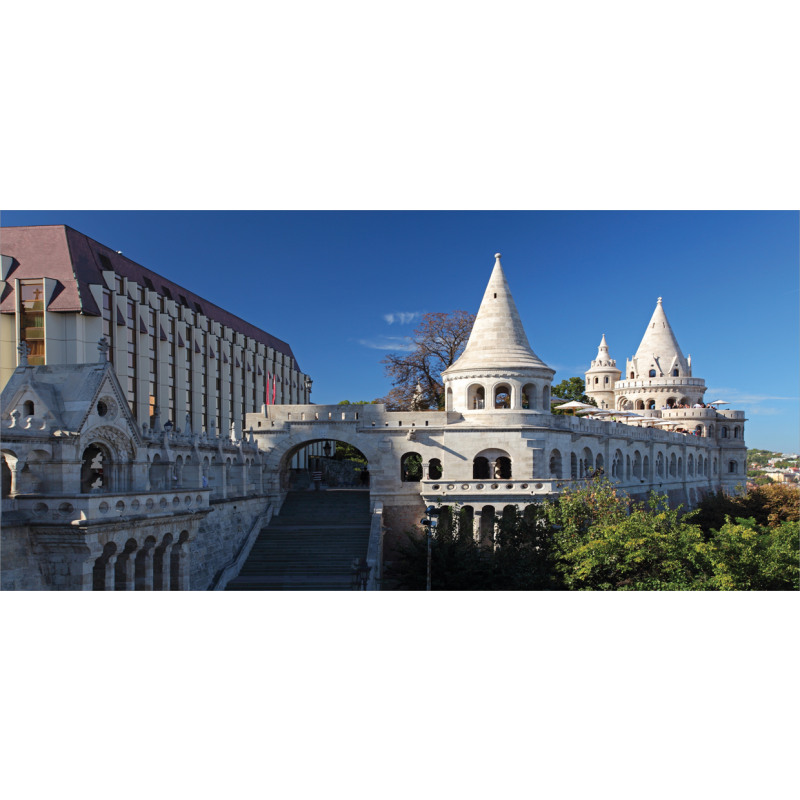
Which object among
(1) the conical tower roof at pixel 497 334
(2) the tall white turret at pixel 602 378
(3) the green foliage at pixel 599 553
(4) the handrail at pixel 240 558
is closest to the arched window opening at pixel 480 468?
(3) the green foliage at pixel 599 553

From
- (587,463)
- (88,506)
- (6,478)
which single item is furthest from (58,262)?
(587,463)

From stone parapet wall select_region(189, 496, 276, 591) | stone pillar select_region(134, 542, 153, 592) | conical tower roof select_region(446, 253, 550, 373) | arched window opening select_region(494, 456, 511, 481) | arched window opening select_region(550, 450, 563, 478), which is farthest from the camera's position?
arched window opening select_region(494, 456, 511, 481)

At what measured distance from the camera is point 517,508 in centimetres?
2589

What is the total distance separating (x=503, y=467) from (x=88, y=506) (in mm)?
18783

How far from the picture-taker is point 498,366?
88.4 ft

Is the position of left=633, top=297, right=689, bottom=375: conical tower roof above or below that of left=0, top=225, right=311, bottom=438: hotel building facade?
above

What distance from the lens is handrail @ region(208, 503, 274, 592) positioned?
69.4 feet

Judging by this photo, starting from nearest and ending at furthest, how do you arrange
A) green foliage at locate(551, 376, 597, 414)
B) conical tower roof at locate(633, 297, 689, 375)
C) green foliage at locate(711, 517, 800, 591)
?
1. green foliage at locate(711, 517, 800, 591)
2. conical tower roof at locate(633, 297, 689, 375)
3. green foliage at locate(551, 376, 597, 414)

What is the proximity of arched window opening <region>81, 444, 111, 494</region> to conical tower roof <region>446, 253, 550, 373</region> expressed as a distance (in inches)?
549

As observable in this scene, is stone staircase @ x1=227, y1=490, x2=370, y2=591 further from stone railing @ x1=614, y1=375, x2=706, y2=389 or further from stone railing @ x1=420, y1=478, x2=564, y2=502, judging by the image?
stone railing @ x1=614, y1=375, x2=706, y2=389

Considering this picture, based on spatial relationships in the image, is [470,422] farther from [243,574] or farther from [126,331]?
[126,331]

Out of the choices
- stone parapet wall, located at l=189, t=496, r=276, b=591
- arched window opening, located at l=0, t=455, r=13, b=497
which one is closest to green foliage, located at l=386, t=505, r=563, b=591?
stone parapet wall, located at l=189, t=496, r=276, b=591

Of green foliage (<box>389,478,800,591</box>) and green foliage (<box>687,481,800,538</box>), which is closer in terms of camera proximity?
green foliage (<box>389,478,800,591</box>)

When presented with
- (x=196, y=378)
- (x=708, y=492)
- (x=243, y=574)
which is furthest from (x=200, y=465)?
(x=708, y=492)
